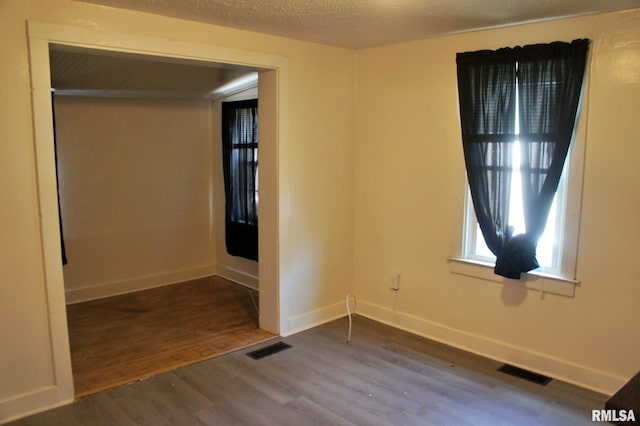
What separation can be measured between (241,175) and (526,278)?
3082mm

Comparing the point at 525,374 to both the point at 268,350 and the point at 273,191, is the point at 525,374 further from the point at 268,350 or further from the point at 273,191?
the point at 273,191

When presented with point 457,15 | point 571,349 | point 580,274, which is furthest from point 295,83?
point 571,349

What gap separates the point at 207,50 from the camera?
10.4ft

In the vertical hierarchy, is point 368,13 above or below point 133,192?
above

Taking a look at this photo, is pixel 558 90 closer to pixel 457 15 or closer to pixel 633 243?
pixel 457 15

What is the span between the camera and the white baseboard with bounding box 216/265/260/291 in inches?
204

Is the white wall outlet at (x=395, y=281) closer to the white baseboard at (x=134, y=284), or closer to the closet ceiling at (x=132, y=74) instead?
the closet ceiling at (x=132, y=74)

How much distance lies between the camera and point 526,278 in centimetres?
320

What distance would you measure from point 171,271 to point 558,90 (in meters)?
4.32

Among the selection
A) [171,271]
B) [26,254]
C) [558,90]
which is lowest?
[171,271]

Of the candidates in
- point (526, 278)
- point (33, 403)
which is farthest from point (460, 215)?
point (33, 403)

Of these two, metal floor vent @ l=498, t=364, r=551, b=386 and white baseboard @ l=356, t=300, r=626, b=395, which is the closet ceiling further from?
metal floor vent @ l=498, t=364, r=551, b=386

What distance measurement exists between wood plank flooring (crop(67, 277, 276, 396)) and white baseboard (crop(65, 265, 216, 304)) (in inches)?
4.2

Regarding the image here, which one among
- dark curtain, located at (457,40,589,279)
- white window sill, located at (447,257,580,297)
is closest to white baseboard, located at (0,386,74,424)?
white window sill, located at (447,257,580,297)
